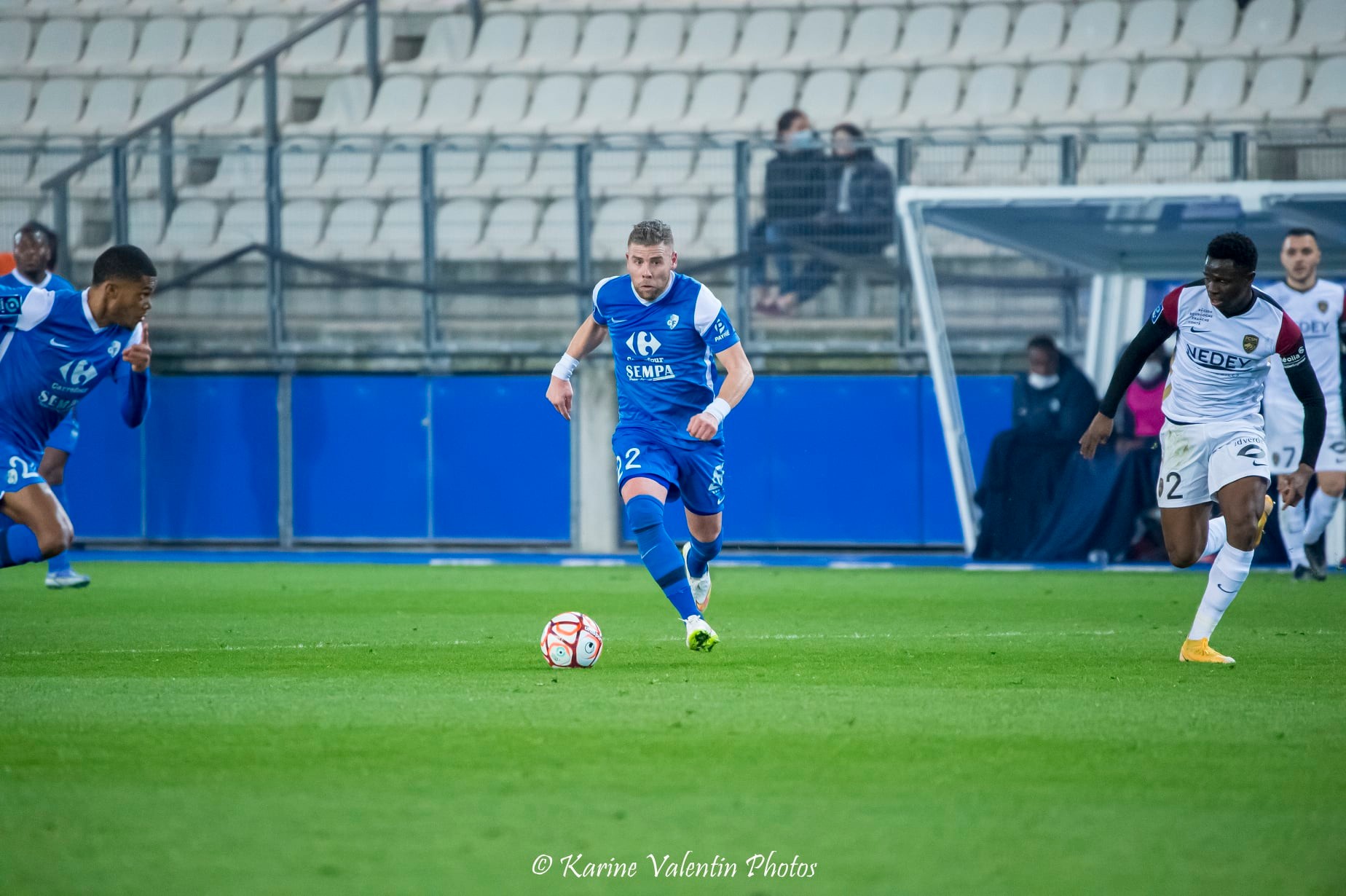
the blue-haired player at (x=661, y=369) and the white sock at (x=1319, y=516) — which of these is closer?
the blue-haired player at (x=661, y=369)

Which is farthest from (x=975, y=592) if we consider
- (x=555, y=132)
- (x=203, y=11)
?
(x=203, y=11)

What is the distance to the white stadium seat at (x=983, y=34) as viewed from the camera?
2009 centimetres

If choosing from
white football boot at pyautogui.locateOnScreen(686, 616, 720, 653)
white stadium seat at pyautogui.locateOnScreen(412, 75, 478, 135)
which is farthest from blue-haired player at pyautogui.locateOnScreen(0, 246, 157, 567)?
white stadium seat at pyautogui.locateOnScreen(412, 75, 478, 135)

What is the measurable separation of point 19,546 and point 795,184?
9.96 metres

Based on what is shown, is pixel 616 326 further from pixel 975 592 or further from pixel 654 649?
pixel 975 592

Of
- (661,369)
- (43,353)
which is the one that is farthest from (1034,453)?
(43,353)

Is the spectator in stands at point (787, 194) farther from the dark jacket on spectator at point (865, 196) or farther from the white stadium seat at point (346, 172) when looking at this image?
the white stadium seat at point (346, 172)

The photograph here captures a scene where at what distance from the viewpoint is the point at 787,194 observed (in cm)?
1706

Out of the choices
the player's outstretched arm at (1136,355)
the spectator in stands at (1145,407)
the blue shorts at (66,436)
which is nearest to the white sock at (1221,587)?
the player's outstretched arm at (1136,355)

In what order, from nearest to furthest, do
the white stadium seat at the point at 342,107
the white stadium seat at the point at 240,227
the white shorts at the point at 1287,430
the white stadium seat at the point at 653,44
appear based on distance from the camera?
the white shorts at the point at 1287,430
the white stadium seat at the point at 240,227
the white stadium seat at the point at 653,44
the white stadium seat at the point at 342,107

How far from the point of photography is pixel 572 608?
11.7 m

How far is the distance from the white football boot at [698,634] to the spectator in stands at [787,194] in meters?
9.20

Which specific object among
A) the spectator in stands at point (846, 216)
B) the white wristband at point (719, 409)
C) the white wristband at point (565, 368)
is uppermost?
the spectator in stands at point (846, 216)

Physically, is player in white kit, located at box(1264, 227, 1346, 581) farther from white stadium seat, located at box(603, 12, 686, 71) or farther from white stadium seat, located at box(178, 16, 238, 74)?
white stadium seat, located at box(178, 16, 238, 74)
